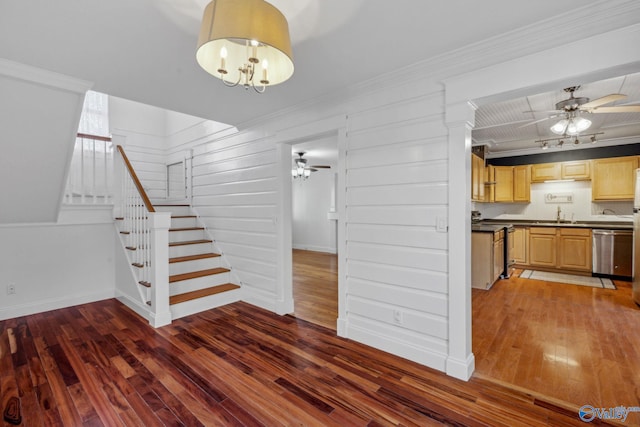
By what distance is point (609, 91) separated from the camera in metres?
3.26

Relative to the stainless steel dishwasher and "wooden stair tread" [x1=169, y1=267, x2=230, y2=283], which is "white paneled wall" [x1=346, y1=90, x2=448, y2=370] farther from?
the stainless steel dishwasher

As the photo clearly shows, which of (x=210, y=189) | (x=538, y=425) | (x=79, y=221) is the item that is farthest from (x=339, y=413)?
(x=79, y=221)

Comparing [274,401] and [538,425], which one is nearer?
[538,425]

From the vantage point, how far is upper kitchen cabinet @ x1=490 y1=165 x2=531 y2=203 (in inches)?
246

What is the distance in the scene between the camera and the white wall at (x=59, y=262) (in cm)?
354

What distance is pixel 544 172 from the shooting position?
607 centimetres

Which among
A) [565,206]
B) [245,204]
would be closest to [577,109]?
[565,206]

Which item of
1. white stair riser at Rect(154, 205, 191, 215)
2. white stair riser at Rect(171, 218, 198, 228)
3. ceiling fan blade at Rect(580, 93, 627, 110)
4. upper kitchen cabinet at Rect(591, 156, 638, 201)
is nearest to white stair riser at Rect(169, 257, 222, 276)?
white stair riser at Rect(171, 218, 198, 228)

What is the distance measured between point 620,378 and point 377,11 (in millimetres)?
3209

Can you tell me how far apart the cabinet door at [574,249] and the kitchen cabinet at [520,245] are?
524 millimetres

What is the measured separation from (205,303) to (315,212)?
5.61 m

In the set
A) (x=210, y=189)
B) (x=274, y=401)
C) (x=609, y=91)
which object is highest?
(x=609, y=91)

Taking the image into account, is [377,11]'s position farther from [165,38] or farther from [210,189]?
[210,189]

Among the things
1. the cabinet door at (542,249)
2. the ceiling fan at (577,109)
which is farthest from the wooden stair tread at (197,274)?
the cabinet door at (542,249)
